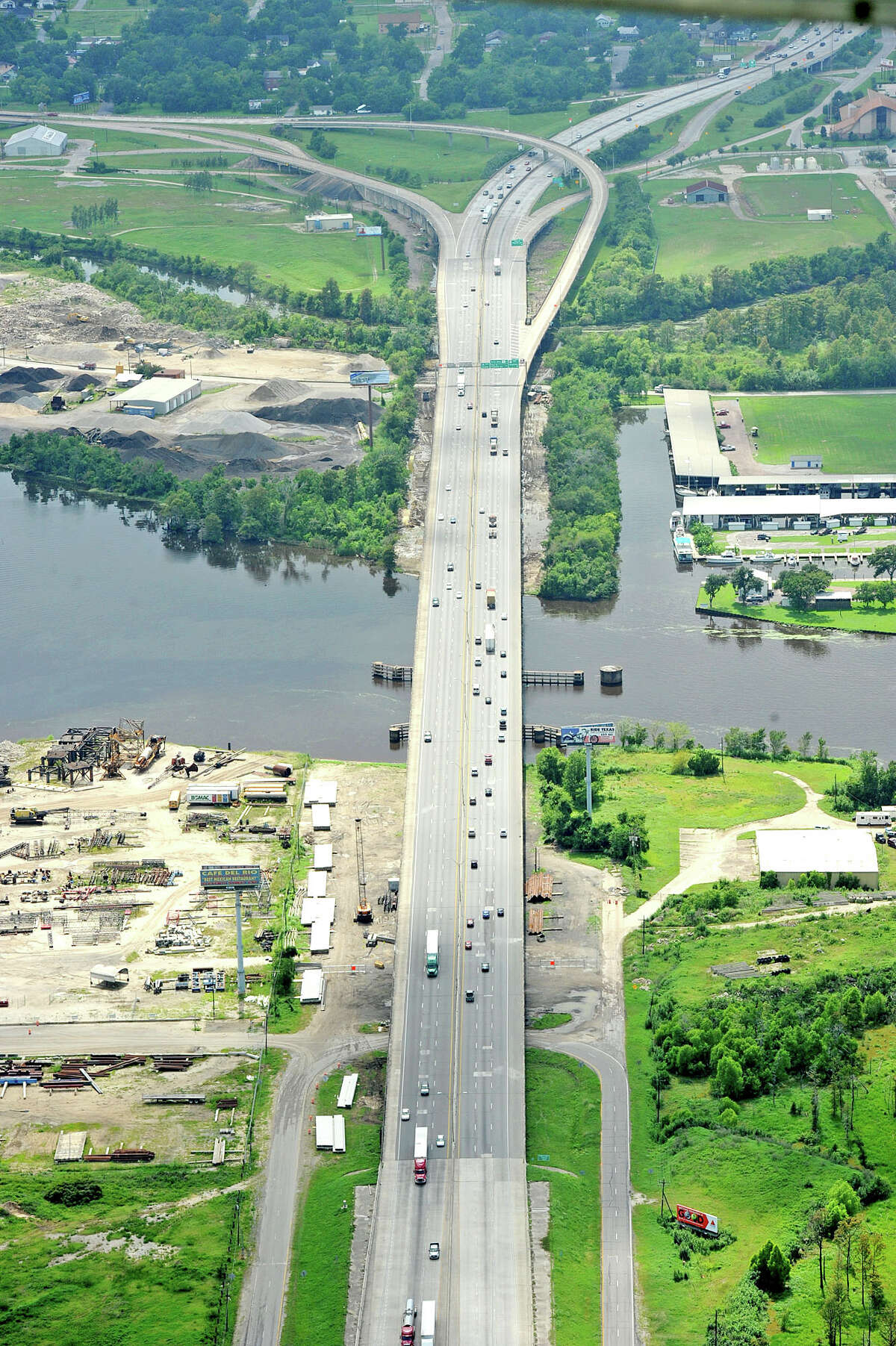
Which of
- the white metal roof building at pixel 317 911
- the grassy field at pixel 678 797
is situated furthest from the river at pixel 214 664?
the white metal roof building at pixel 317 911

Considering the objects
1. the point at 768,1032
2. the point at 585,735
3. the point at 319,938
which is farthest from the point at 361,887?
the point at 768,1032

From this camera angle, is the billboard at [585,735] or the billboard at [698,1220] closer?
the billboard at [698,1220]

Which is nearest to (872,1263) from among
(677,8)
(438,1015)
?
(438,1015)

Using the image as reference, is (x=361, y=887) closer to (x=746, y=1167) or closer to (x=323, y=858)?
(x=323, y=858)

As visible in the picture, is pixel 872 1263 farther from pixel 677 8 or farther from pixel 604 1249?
pixel 677 8

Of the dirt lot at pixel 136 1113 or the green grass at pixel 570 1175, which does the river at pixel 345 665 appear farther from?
the green grass at pixel 570 1175

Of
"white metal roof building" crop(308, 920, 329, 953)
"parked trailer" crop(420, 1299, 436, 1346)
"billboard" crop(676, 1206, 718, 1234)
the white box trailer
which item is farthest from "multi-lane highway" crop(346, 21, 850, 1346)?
the white box trailer

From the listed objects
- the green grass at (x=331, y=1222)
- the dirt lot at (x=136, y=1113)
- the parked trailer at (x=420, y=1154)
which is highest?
the parked trailer at (x=420, y=1154)
